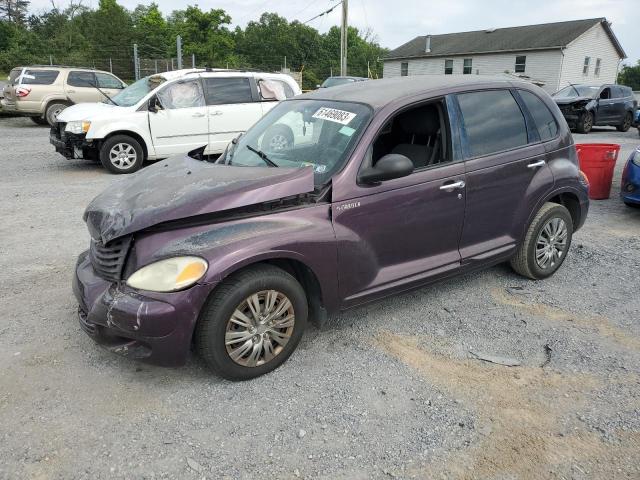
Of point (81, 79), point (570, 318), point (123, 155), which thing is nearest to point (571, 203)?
point (570, 318)

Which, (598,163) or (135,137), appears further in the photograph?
(135,137)

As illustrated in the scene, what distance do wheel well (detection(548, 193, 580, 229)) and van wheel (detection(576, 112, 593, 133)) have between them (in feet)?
47.4

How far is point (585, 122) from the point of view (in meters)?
17.4

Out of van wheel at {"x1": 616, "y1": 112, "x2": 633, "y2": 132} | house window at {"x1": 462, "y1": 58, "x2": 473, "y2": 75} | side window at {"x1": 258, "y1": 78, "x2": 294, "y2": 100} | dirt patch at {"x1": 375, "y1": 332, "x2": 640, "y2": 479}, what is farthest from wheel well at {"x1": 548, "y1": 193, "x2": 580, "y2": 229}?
house window at {"x1": 462, "y1": 58, "x2": 473, "y2": 75}

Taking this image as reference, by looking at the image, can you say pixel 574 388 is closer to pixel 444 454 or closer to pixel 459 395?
pixel 459 395

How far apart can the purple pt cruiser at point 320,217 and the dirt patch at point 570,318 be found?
1.22 ft

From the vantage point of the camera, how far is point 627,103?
18.7m

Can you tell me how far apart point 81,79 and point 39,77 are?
115 cm

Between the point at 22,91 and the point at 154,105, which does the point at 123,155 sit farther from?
the point at 22,91

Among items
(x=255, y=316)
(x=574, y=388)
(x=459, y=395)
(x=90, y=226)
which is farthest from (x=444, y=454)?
(x=90, y=226)

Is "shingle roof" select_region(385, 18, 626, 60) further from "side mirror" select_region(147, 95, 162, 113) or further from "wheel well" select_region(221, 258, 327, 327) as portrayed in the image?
"wheel well" select_region(221, 258, 327, 327)

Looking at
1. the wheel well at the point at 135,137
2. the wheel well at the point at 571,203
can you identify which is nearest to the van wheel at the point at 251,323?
the wheel well at the point at 571,203

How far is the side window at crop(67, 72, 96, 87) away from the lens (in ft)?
51.0

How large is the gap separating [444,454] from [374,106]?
2.25 m
